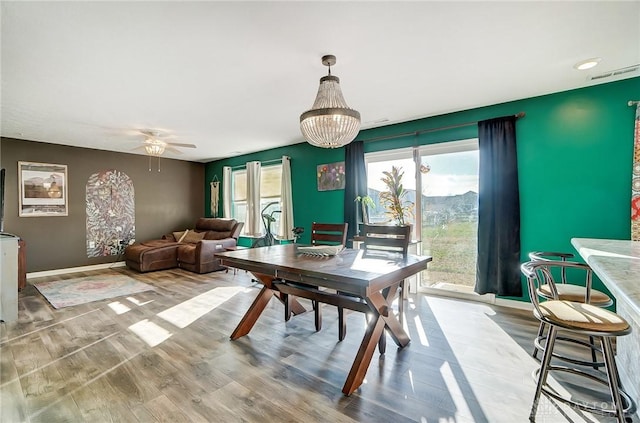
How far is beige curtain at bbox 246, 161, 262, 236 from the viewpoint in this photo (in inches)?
251

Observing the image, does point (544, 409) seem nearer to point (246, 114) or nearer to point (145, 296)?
point (246, 114)

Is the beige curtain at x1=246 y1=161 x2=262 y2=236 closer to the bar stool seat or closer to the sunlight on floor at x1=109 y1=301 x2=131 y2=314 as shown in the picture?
the sunlight on floor at x1=109 y1=301 x2=131 y2=314

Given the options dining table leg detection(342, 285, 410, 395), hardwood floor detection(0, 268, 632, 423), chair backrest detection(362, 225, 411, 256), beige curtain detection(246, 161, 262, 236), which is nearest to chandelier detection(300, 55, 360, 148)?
chair backrest detection(362, 225, 411, 256)

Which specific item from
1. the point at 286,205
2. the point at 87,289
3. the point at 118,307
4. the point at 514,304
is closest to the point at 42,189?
the point at 87,289

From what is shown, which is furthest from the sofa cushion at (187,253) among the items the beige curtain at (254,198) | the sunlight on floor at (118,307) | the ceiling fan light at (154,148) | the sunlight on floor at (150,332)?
the sunlight on floor at (150,332)

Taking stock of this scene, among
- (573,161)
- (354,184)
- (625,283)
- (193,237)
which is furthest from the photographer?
(193,237)

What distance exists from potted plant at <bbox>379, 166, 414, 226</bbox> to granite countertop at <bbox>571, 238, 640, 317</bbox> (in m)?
2.15

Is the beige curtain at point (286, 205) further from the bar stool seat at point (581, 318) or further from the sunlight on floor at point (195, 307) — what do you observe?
the bar stool seat at point (581, 318)

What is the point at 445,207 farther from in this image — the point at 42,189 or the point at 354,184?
the point at 42,189

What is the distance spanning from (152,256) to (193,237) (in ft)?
3.33

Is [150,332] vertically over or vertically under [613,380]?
under

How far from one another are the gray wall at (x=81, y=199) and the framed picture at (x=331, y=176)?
4.11 meters

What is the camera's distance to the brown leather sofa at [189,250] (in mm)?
5574

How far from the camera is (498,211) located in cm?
355
